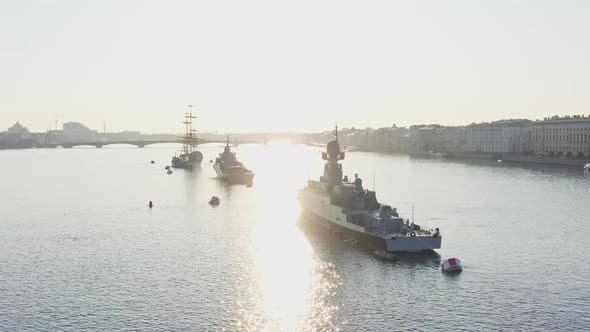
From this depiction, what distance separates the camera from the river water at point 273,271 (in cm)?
4056

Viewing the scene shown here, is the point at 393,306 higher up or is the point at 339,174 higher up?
the point at 339,174

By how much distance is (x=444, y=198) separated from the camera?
104 meters

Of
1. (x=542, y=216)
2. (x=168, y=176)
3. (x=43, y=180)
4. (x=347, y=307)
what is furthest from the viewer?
(x=168, y=176)

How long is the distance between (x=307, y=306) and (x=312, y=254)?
16.2 meters

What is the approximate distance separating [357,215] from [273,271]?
48.2ft

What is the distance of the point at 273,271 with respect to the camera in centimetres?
5334

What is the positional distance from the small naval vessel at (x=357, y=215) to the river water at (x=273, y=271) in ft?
5.65

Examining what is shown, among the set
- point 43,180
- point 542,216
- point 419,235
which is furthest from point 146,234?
point 43,180

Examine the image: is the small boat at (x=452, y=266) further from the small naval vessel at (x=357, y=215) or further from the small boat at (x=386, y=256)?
the small naval vessel at (x=357, y=215)

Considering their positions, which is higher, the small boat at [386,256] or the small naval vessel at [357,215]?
the small naval vessel at [357,215]

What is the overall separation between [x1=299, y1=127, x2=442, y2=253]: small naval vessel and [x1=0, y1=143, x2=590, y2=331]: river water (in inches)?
67.8

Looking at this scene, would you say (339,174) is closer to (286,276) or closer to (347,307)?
(286,276)

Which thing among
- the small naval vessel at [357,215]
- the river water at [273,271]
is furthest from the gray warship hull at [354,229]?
the river water at [273,271]

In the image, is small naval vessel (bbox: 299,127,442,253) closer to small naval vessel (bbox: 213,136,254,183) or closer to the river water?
the river water
